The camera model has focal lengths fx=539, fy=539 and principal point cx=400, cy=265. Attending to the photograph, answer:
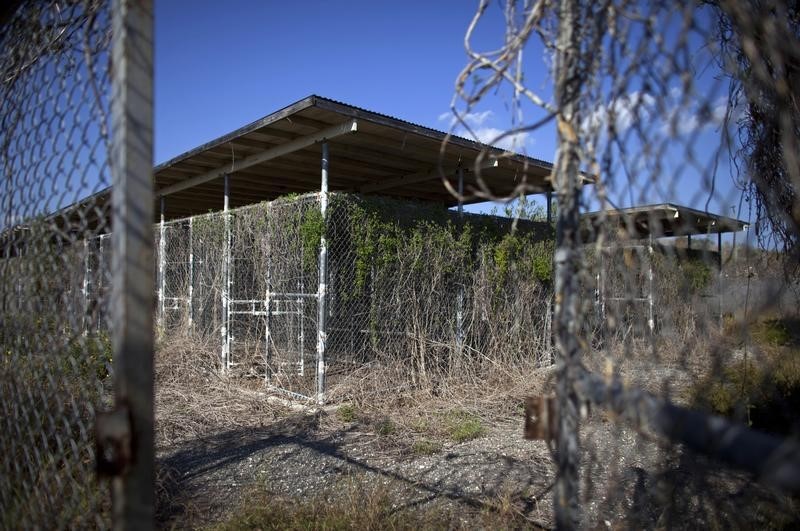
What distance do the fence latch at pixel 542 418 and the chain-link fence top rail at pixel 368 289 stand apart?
5885 mm

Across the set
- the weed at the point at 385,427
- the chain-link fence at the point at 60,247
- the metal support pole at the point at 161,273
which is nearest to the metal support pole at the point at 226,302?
the metal support pole at the point at 161,273

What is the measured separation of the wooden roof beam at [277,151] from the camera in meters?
7.07

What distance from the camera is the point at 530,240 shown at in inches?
375

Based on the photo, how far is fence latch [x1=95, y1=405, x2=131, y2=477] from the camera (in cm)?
112

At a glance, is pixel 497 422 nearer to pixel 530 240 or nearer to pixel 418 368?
pixel 418 368

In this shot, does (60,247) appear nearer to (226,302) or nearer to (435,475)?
(435,475)

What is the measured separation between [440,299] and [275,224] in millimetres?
2674

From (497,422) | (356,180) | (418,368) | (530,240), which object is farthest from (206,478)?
(356,180)

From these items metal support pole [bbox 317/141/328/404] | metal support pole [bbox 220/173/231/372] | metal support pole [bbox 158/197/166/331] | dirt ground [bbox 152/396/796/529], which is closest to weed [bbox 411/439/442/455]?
dirt ground [bbox 152/396/796/529]

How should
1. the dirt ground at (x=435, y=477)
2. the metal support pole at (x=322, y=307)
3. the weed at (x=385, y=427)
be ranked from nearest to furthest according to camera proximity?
1. the dirt ground at (x=435, y=477)
2. the weed at (x=385, y=427)
3. the metal support pole at (x=322, y=307)

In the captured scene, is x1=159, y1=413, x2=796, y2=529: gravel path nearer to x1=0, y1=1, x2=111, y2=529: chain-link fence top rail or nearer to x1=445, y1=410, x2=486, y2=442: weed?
x1=445, y1=410, x2=486, y2=442: weed

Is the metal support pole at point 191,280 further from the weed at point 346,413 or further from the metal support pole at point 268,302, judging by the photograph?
the weed at point 346,413

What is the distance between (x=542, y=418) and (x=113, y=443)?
918mm

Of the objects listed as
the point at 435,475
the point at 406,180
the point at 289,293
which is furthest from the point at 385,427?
the point at 406,180
